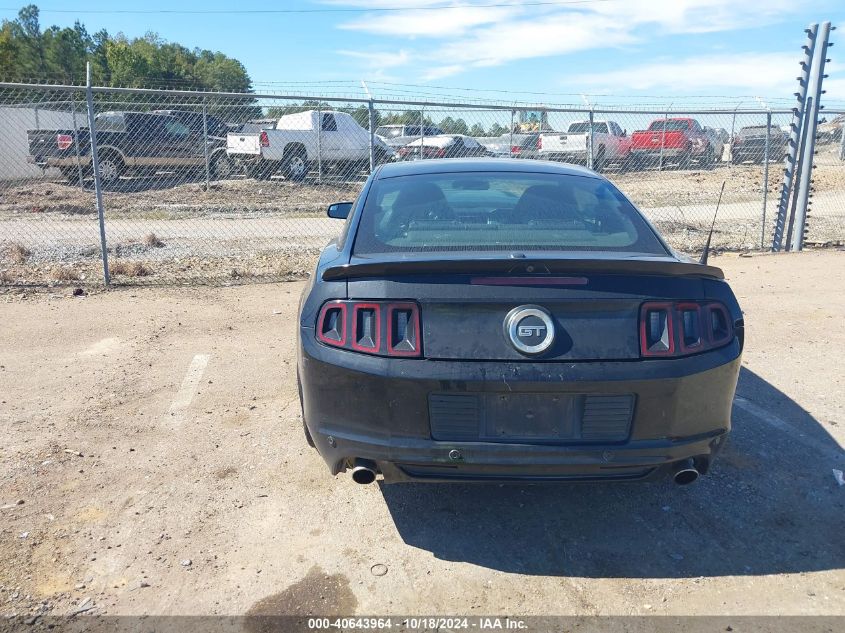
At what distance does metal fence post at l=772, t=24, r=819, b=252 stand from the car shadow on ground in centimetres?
746

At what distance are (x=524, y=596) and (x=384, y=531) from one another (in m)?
0.74

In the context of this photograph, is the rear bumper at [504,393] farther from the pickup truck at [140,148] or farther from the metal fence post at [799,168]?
the pickup truck at [140,148]

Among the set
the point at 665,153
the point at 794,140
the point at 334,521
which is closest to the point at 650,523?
the point at 334,521

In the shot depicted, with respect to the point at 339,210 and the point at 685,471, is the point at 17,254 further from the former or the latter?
the point at 685,471

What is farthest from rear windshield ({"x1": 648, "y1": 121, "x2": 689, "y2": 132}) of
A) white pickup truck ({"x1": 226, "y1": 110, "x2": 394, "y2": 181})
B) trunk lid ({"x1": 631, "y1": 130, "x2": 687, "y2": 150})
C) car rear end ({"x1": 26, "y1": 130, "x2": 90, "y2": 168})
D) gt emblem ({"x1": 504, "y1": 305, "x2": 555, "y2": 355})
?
gt emblem ({"x1": 504, "y1": 305, "x2": 555, "y2": 355})

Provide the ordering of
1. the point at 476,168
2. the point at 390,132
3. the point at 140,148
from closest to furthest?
1. the point at 476,168
2. the point at 140,148
3. the point at 390,132

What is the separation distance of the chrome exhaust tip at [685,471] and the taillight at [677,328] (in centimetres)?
47

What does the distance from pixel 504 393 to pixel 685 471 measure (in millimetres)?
864

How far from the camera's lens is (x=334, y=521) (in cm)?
335

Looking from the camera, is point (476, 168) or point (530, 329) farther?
point (476, 168)

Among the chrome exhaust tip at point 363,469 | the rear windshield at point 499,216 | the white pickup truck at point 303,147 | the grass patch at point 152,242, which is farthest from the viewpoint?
the white pickup truck at point 303,147

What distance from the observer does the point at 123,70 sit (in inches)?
2311

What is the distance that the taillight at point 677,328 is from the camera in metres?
2.81

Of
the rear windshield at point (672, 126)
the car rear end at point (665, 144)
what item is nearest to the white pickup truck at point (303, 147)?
the car rear end at point (665, 144)
